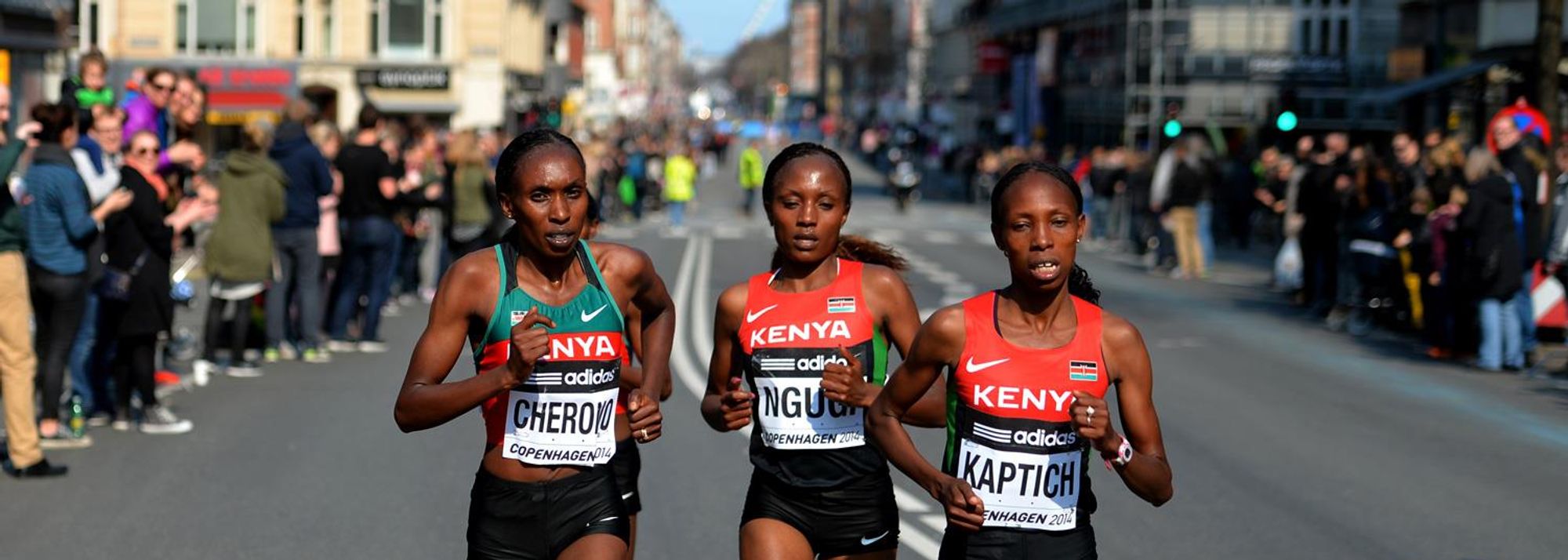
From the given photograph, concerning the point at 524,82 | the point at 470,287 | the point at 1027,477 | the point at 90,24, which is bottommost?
the point at 1027,477

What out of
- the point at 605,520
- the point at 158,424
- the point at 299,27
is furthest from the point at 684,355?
the point at 299,27

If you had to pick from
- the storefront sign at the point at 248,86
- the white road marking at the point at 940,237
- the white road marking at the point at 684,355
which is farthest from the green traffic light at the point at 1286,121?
the storefront sign at the point at 248,86

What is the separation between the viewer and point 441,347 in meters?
5.08

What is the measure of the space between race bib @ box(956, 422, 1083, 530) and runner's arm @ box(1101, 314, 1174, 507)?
0.46 ft

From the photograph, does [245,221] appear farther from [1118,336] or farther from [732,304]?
[1118,336]

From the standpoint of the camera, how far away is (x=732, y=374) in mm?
5695

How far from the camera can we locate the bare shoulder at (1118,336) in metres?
4.78

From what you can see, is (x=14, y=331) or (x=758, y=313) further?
(x=14, y=331)

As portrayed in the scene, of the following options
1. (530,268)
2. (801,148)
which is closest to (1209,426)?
(801,148)

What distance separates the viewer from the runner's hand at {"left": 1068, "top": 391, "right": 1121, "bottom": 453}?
173 inches

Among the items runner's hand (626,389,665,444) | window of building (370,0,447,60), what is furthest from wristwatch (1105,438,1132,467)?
window of building (370,0,447,60)

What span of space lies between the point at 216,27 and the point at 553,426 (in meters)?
53.0

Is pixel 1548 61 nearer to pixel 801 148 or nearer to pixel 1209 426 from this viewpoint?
pixel 1209 426

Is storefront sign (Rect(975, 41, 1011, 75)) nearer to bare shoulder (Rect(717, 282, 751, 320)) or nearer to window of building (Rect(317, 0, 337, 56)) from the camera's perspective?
window of building (Rect(317, 0, 337, 56))
